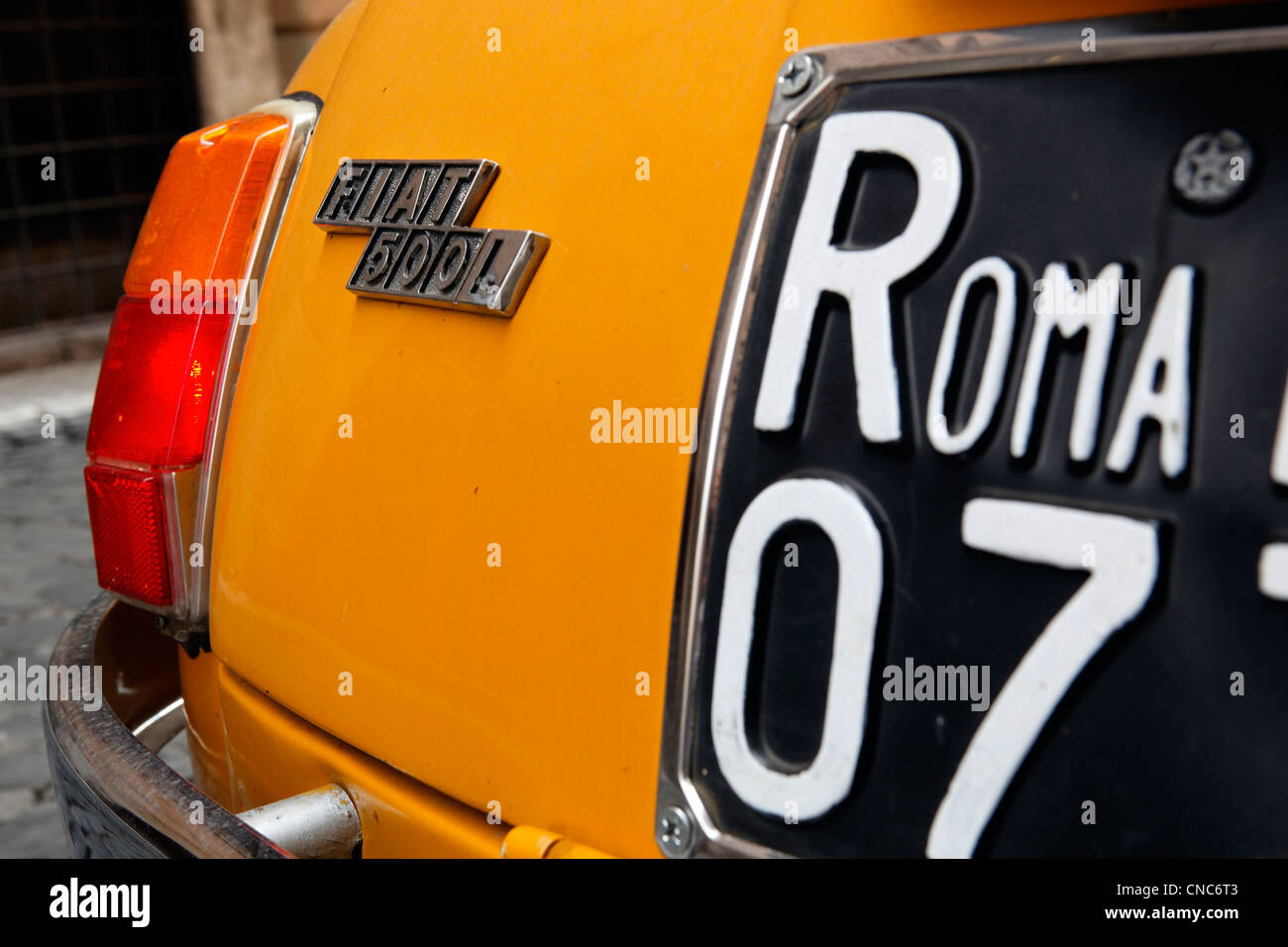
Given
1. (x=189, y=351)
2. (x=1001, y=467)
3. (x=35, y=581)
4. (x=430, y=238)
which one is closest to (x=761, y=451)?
(x=1001, y=467)

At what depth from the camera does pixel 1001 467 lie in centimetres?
78

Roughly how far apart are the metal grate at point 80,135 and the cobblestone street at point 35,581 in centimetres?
278

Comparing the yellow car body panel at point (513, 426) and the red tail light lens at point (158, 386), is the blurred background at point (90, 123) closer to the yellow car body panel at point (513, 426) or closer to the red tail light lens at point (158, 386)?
the red tail light lens at point (158, 386)

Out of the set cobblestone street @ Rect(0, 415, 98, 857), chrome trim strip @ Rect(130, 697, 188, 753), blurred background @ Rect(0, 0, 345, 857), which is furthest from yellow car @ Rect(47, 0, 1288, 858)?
blurred background @ Rect(0, 0, 345, 857)

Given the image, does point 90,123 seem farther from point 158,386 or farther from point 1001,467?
point 1001,467

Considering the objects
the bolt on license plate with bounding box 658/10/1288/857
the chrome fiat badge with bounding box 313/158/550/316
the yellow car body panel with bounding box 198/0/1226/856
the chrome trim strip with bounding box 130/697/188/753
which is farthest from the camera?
the chrome trim strip with bounding box 130/697/188/753

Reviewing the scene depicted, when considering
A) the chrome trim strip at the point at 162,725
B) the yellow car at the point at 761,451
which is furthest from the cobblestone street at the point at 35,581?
the yellow car at the point at 761,451

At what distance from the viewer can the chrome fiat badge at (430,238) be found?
3.53 ft

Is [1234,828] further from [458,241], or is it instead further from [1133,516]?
[458,241]

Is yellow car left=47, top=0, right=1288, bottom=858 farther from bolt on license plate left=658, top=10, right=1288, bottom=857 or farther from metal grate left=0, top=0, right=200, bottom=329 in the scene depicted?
metal grate left=0, top=0, right=200, bottom=329

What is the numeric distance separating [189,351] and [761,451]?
2.80ft

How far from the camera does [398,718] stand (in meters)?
1.17

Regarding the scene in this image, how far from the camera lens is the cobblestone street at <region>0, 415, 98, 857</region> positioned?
2604 mm

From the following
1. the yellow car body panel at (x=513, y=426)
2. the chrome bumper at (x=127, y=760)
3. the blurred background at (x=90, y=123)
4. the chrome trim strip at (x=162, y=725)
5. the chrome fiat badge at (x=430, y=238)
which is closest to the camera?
the yellow car body panel at (x=513, y=426)
